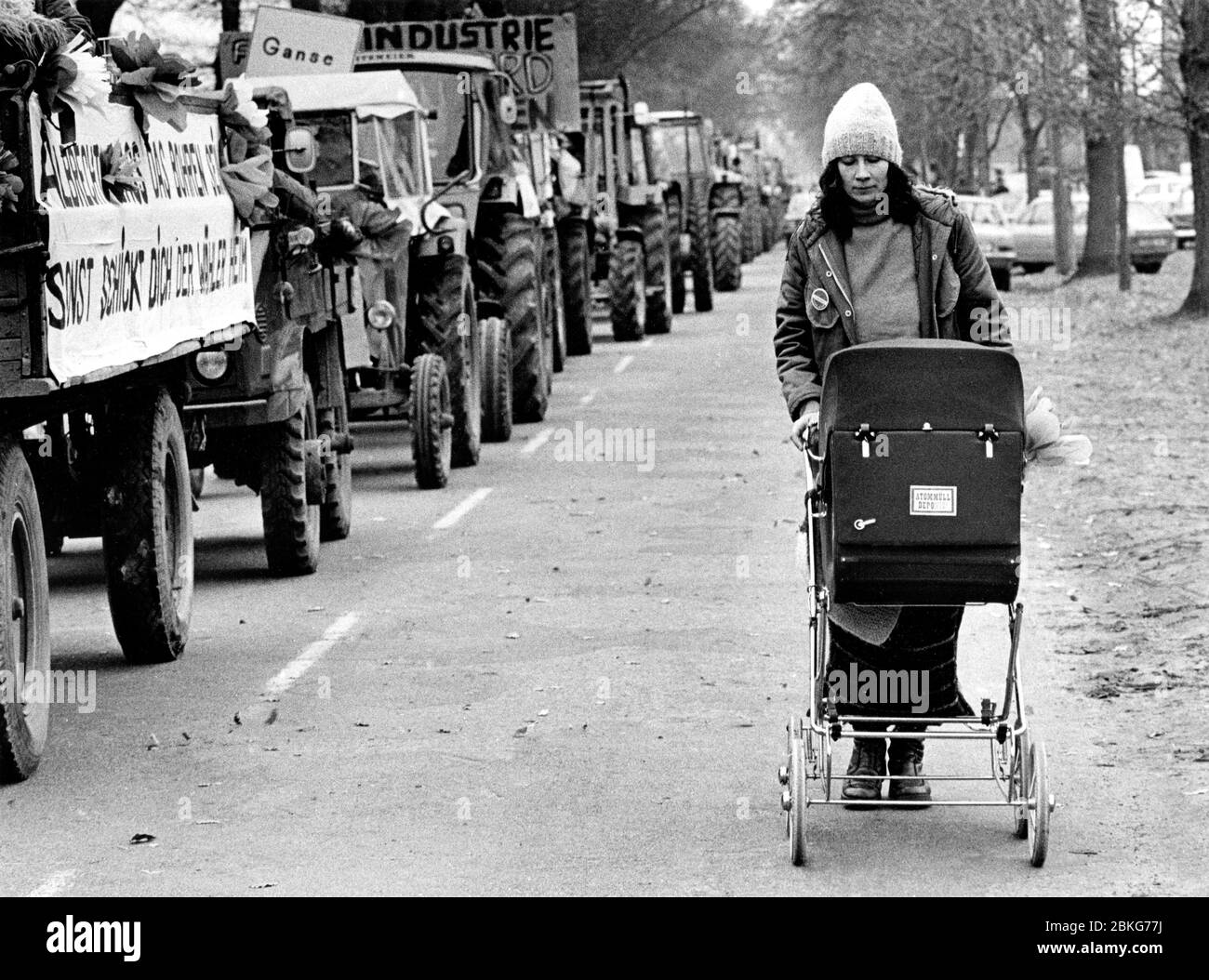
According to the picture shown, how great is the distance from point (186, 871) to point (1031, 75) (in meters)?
28.3

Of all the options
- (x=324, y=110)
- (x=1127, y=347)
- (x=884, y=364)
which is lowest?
(x=1127, y=347)

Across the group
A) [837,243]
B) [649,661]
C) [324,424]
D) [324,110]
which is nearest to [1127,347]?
[324,110]

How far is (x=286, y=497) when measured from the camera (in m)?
11.8

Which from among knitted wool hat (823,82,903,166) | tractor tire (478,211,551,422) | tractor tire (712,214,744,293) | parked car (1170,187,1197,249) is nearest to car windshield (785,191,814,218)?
parked car (1170,187,1197,249)

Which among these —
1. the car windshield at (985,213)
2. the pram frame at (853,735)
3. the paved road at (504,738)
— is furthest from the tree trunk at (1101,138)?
the pram frame at (853,735)

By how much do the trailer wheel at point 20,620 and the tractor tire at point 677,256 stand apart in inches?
1057

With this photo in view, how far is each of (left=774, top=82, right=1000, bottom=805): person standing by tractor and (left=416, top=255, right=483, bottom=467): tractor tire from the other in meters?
9.49

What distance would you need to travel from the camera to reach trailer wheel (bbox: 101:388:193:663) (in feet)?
30.6

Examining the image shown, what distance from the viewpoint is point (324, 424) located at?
516 inches

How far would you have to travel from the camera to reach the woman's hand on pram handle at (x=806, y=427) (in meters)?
6.70

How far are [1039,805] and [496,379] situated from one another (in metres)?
11.9

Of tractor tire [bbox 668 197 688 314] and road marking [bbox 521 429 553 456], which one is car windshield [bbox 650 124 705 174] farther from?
road marking [bbox 521 429 553 456]

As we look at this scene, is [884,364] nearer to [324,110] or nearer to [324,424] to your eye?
[324,424]

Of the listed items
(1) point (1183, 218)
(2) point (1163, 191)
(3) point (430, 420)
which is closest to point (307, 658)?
(3) point (430, 420)
